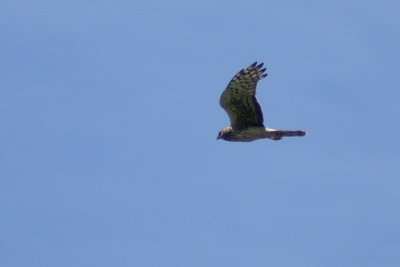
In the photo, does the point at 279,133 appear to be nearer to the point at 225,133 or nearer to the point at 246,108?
the point at 246,108

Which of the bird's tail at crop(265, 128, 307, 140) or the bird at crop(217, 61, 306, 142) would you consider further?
the bird at crop(217, 61, 306, 142)

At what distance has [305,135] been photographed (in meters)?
22.3

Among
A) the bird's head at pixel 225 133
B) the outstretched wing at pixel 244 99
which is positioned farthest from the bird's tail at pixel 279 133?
the bird's head at pixel 225 133

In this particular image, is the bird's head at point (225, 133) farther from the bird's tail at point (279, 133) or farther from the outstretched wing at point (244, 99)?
the bird's tail at point (279, 133)

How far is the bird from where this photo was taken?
74.3ft

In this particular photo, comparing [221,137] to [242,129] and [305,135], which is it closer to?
[242,129]

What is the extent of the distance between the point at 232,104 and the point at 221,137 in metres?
1.01

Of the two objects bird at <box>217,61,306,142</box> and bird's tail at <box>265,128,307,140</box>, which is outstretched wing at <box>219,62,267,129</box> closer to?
bird at <box>217,61,306,142</box>

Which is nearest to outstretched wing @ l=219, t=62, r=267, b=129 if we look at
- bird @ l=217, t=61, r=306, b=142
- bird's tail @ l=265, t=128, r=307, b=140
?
bird @ l=217, t=61, r=306, b=142

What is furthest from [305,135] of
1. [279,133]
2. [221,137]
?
[221,137]

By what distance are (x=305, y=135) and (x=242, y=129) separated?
1.48 metres

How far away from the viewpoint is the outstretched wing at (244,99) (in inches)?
893

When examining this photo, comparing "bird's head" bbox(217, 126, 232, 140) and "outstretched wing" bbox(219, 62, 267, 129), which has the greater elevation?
"outstretched wing" bbox(219, 62, 267, 129)

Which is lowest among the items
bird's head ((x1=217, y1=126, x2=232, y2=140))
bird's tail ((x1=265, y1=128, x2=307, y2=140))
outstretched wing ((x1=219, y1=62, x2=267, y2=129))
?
bird's tail ((x1=265, y1=128, x2=307, y2=140))
